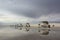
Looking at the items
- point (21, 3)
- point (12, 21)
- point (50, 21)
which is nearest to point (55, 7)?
point (50, 21)

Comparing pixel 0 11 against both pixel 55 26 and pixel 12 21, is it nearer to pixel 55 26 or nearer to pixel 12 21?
pixel 12 21

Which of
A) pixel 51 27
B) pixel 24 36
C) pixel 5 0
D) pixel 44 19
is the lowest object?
pixel 24 36

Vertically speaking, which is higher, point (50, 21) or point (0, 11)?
point (0, 11)

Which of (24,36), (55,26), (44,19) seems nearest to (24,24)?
(24,36)

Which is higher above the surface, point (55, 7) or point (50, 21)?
point (55, 7)

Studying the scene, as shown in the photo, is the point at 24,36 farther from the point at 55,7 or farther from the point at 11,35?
the point at 55,7

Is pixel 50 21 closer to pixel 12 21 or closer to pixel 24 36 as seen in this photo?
pixel 24 36

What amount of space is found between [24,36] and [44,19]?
1.08 feet

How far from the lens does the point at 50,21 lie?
1.54 meters

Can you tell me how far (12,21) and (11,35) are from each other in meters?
0.18

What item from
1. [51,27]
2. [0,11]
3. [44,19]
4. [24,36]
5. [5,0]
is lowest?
[24,36]

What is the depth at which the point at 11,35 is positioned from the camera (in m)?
1.55

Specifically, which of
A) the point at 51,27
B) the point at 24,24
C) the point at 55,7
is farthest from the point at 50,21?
the point at 24,24

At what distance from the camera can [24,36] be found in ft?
5.05
